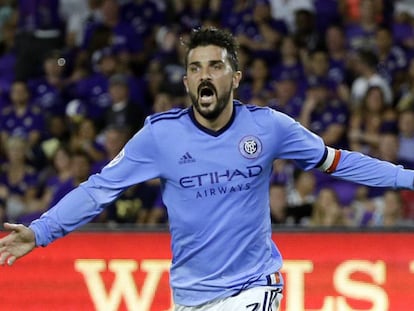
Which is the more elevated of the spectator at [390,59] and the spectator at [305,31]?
the spectator at [305,31]

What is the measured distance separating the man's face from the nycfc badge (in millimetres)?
177

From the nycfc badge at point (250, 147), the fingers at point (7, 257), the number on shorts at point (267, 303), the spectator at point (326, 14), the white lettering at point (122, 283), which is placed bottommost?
the white lettering at point (122, 283)

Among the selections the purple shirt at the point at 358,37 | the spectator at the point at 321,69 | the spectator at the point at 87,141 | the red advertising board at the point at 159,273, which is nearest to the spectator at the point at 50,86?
the spectator at the point at 87,141

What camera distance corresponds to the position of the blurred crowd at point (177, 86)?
32.8ft

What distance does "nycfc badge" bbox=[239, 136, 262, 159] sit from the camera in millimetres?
5500

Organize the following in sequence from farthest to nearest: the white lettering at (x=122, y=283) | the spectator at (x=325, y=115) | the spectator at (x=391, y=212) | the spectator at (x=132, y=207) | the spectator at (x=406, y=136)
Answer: the spectator at (x=325, y=115), the spectator at (x=406, y=136), the spectator at (x=132, y=207), the spectator at (x=391, y=212), the white lettering at (x=122, y=283)

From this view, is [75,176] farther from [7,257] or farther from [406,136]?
[7,257]

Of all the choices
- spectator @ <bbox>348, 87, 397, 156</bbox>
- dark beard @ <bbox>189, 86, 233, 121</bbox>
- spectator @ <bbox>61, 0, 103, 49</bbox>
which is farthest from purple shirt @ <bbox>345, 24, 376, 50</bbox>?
dark beard @ <bbox>189, 86, 233, 121</bbox>

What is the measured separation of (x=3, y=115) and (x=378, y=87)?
13.6 ft

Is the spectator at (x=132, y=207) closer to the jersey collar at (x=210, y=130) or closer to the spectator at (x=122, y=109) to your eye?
the spectator at (x=122, y=109)

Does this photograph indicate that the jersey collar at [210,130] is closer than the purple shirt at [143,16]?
Yes

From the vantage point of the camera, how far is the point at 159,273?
26.0ft

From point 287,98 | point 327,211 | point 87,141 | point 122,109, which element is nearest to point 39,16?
point 122,109

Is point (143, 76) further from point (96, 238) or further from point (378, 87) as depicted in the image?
point (96, 238)
